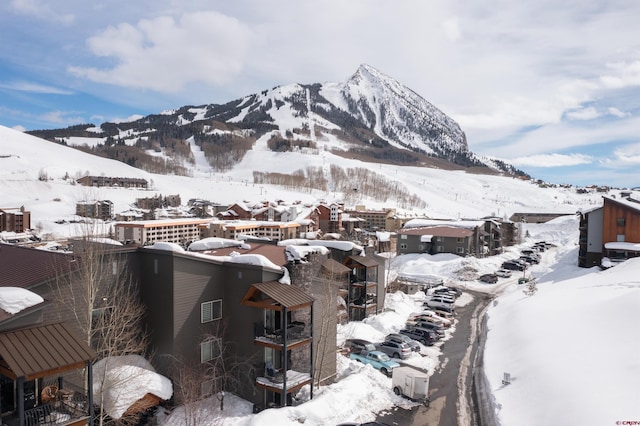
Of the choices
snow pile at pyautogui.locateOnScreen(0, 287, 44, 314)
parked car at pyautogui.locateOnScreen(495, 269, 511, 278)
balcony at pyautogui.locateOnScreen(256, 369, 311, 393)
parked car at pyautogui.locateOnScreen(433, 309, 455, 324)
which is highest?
snow pile at pyautogui.locateOnScreen(0, 287, 44, 314)

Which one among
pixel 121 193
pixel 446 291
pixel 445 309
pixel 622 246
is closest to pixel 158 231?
pixel 446 291

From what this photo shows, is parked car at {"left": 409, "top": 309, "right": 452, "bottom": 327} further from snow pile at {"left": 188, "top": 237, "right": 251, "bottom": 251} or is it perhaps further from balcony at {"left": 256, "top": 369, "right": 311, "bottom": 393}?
balcony at {"left": 256, "top": 369, "right": 311, "bottom": 393}

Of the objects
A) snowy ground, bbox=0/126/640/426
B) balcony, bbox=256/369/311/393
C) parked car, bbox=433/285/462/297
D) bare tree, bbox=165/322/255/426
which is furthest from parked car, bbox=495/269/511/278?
bare tree, bbox=165/322/255/426

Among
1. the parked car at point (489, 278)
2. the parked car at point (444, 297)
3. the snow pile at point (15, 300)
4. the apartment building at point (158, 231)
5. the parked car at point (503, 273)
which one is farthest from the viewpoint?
the apartment building at point (158, 231)

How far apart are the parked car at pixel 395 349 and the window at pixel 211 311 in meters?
12.3

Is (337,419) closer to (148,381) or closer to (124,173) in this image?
(148,381)

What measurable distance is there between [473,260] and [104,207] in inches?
3532

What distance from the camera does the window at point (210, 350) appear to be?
18.6 m

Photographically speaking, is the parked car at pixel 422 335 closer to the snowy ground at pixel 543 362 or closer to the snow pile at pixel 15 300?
the snowy ground at pixel 543 362

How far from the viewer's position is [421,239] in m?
65.0

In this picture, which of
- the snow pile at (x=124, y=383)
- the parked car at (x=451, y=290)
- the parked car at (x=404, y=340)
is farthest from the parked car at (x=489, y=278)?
the snow pile at (x=124, y=383)

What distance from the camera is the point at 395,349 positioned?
26.5m

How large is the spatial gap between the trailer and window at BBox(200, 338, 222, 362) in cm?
910

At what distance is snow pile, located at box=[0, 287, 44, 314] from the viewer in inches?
483
